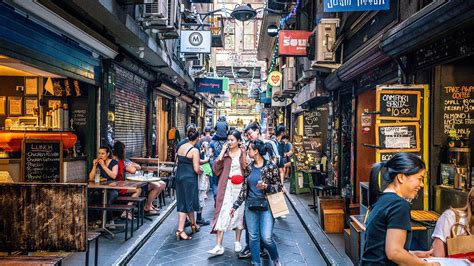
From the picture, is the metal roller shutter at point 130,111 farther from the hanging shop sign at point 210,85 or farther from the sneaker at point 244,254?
the hanging shop sign at point 210,85

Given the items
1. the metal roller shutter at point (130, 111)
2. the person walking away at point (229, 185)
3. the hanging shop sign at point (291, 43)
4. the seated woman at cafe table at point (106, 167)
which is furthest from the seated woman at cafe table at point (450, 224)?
the hanging shop sign at point (291, 43)

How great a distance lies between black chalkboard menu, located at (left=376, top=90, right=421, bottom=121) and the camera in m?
6.09

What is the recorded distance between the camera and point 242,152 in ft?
24.5

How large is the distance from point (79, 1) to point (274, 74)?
17747 millimetres

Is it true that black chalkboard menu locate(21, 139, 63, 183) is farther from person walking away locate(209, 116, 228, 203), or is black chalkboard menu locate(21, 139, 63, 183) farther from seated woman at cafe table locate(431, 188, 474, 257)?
seated woman at cafe table locate(431, 188, 474, 257)

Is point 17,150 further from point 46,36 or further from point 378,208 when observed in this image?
point 378,208

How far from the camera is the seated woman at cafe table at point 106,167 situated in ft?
29.3

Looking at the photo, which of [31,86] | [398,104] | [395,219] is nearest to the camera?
[395,219]

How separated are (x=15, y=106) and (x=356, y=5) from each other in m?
8.45

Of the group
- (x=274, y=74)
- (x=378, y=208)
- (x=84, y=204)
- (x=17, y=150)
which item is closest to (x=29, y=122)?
(x=17, y=150)

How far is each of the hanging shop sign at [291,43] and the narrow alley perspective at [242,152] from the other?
0.20 ft

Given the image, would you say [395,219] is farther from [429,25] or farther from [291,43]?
[291,43]

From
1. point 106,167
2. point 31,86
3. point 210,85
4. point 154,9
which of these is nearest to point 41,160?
point 106,167

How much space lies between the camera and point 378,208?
10.5 ft
